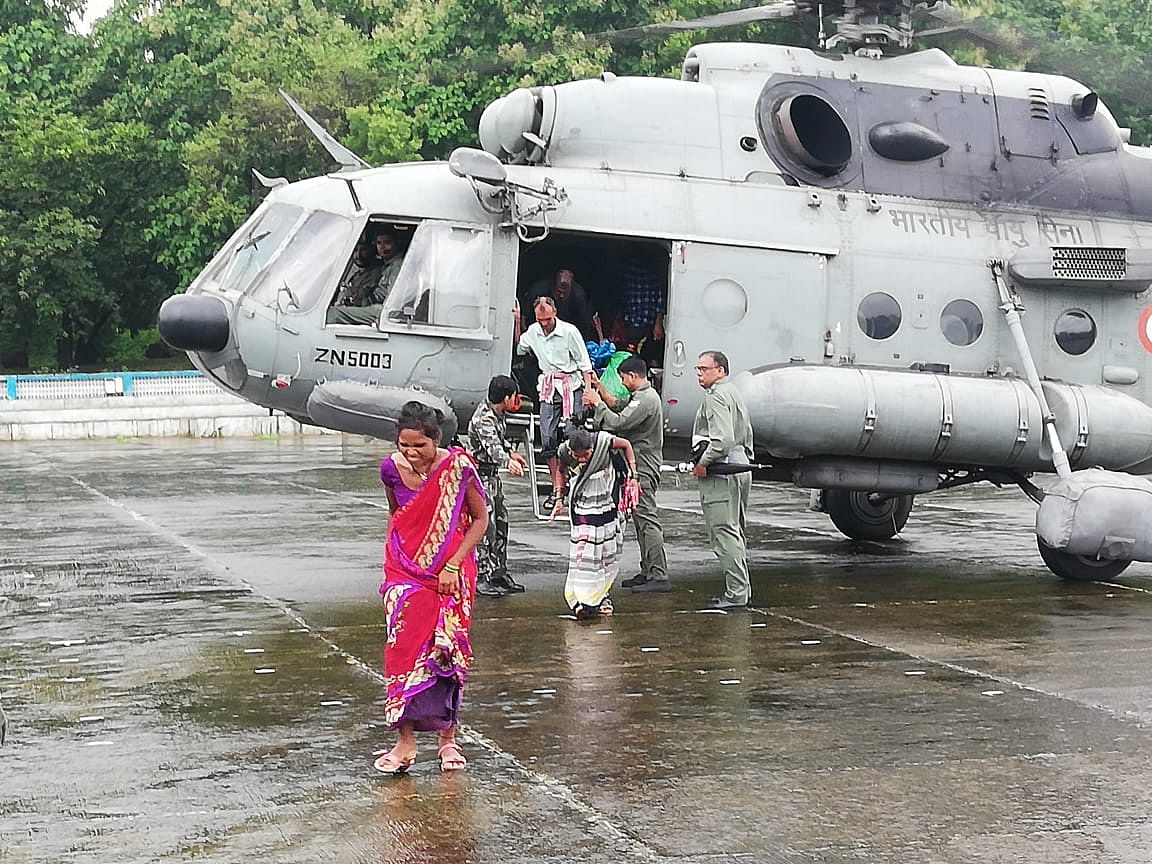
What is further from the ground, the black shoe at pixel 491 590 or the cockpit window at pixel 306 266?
the cockpit window at pixel 306 266

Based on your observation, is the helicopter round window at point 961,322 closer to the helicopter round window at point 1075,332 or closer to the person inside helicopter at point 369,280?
the helicopter round window at point 1075,332

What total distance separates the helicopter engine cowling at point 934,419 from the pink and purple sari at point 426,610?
506 centimetres

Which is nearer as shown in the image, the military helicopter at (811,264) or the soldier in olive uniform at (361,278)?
the military helicopter at (811,264)

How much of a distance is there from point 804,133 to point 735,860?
315 inches

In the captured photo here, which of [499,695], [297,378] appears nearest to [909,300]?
[297,378]

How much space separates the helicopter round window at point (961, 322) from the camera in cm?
1209

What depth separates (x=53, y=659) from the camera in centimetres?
884

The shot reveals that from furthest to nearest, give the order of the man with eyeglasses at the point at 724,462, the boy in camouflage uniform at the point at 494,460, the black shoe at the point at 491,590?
the black shoe at the point at 491,590 → the boy in camouflage uniform at the point at 494,460 → the man with eyeglasses at the point at 724,462

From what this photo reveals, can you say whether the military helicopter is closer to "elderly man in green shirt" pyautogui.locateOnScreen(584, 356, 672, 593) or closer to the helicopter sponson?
the helicopter sponson

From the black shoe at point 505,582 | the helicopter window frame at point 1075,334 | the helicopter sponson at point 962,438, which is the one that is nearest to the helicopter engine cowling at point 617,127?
the helicopter sponson at point 962,438

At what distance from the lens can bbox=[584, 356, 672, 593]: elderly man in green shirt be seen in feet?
35.3

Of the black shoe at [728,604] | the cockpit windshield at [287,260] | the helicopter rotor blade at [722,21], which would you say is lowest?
the black shoe at [728,604]

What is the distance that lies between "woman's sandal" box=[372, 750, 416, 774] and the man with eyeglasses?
4.43 m

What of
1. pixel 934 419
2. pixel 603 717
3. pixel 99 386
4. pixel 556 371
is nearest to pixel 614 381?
pixel 556 371
